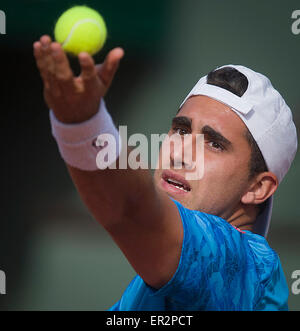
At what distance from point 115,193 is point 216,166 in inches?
35.5

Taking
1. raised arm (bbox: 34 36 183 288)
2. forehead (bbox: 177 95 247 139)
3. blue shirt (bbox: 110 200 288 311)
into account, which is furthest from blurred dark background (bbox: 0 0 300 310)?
raised arm (bbox: 34 36 183 288)

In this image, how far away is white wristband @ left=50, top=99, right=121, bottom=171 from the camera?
1.34 metres

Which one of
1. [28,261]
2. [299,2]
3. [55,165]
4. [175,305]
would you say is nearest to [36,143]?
[55,165]

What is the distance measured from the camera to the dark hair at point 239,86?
233cm

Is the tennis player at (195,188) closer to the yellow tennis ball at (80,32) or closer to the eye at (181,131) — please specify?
the eye at (181,131)

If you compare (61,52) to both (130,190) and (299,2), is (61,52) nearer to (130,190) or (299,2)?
(130,190)

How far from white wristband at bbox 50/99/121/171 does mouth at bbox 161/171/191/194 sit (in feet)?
2.83

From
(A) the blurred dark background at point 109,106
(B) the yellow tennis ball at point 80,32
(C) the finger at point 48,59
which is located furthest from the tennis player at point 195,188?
(A) the blurred dark background at point 109,106

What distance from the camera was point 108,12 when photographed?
5863 millimetres

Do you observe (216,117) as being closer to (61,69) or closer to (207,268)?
(207,268)

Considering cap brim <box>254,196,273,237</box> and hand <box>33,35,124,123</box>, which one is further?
cap brim <box>254,196,273,237</box>

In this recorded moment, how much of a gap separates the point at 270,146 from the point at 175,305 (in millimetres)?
946

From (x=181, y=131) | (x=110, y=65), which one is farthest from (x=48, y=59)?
(x=181, y=131)

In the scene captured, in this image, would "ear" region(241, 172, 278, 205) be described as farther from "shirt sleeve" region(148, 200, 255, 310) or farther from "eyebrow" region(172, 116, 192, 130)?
"shirt sleeve" region(148, 200, 255, 310)
